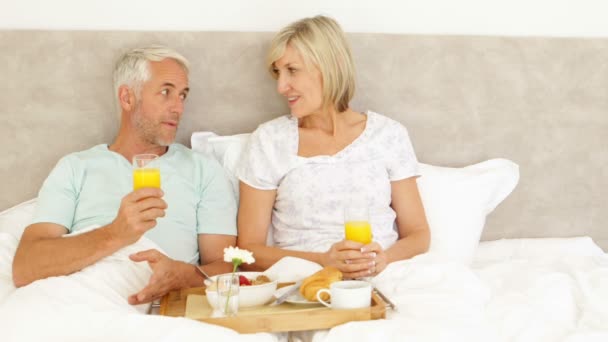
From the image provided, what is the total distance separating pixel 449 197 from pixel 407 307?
0.81 metres

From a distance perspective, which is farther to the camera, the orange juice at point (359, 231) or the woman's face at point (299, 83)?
the woman's face at point (299, 83)

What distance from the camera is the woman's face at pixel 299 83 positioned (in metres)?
2.37

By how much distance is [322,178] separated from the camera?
2.33 metres

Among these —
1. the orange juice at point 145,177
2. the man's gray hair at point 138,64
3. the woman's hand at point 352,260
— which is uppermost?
the man's gray hair at point 138,64

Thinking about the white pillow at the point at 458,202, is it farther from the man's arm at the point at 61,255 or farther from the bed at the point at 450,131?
the man's arm at the point at 61,255

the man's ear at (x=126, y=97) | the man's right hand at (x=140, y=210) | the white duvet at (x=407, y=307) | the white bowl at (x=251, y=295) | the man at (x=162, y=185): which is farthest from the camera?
the man's ear at (x=126, y=97)

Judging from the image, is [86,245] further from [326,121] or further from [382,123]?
[382,123]

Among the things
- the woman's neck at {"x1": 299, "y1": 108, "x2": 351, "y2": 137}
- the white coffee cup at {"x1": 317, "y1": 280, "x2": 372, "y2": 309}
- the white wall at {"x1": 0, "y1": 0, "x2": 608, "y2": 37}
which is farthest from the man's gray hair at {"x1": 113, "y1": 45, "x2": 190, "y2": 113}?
the white coffee cup at {"x1": 317, "y1": 280, "x2": 372, "y2": 309}

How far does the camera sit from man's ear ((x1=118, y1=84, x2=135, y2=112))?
2.41 m

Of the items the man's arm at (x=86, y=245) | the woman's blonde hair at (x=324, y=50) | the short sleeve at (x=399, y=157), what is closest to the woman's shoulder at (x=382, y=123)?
the short sleeve at (x=399, y=157)

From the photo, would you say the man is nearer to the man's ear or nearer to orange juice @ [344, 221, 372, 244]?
the man's ear

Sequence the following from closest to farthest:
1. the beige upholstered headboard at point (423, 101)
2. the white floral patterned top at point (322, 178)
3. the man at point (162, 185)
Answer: the man at point (162, 185)
the white floral patterned top at point (322, 178)
the beige upholstered headboard at point (423, 101)

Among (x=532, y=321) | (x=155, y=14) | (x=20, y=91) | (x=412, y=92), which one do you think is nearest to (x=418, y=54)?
(x=412, y=92)

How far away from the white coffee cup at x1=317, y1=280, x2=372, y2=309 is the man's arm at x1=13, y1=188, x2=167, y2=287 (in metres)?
0.53
